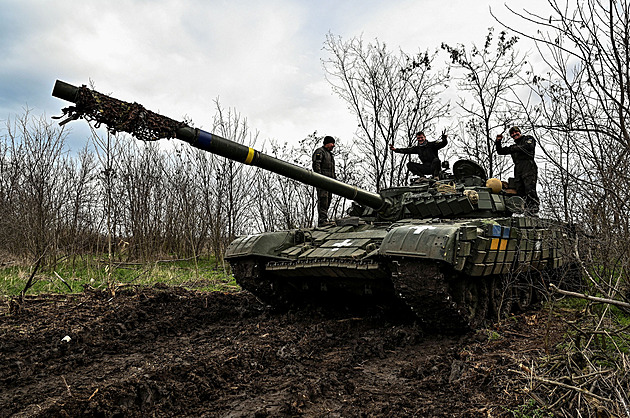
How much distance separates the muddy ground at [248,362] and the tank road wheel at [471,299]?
0.83 ft

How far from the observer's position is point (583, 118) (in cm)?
432

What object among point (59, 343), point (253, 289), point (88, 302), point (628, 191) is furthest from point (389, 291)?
point (88, 302)

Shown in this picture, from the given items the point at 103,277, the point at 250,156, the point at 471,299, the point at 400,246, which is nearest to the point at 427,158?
the point at 471,299

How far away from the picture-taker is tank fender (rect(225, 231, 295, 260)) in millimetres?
7454

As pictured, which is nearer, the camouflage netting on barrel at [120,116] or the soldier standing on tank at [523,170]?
the camouflage netting on barrel at [120,116]

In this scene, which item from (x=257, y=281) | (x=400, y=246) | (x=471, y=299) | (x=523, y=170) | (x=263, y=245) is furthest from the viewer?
(x=523, y=170)

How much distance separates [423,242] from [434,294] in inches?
23.7

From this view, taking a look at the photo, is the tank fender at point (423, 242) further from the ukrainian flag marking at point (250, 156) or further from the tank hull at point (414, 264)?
the ukrainian flag marking at point (250, 156)

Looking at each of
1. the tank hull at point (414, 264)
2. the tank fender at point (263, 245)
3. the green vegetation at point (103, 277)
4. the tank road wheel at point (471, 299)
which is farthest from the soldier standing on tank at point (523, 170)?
the green vegetation at point (103, 277)

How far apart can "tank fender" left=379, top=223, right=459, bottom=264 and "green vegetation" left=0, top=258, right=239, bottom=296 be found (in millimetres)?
5685

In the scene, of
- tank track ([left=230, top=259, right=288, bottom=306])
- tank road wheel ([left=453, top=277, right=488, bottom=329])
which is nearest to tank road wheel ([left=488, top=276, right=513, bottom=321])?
tank road wheel ([left=453, top=277, right=488, bottom=329])

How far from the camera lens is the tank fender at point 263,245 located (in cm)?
745

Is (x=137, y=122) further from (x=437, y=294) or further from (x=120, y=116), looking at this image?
(x=437, y=294)

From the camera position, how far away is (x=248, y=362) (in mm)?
5215
